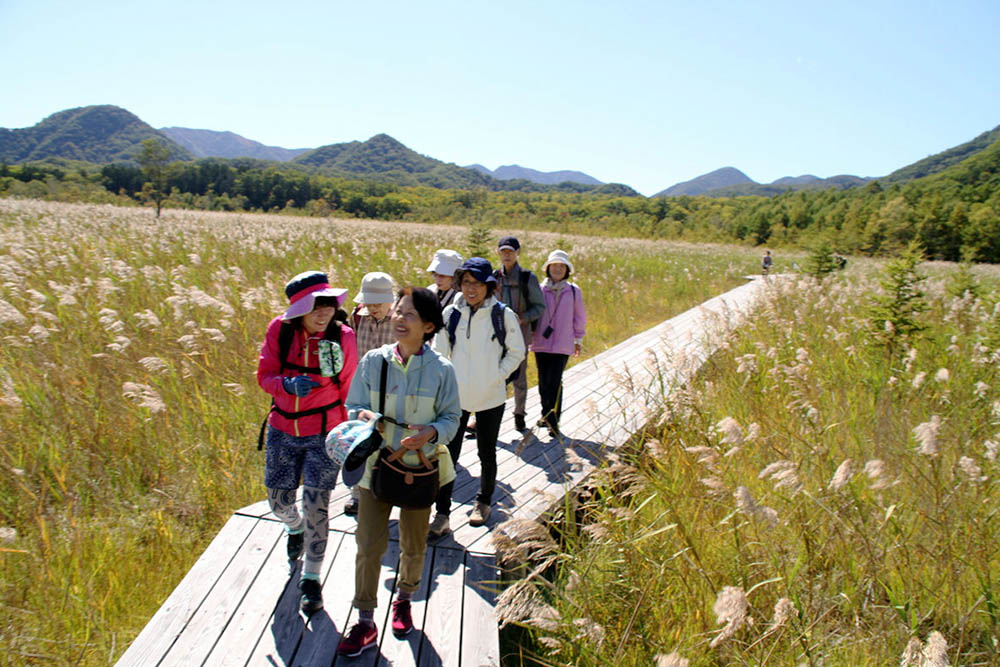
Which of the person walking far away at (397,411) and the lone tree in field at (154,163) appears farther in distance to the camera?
the lone tree in field at (154,163)

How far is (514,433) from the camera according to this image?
502 centimetres

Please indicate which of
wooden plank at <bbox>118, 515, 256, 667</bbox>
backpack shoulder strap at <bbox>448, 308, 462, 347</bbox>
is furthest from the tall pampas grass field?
backpack shoulder strap at <bbox>448, 308, 462, 347</bbox>

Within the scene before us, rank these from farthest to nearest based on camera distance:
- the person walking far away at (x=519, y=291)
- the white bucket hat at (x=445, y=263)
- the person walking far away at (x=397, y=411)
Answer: the person walking far away at (x=519, y=291)
the white bucket hat at (x=445, y=263)
the person walking far away at (x=397, y=411)

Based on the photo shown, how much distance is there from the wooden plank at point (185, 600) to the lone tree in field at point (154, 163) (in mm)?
18841

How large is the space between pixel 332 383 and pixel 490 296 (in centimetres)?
128

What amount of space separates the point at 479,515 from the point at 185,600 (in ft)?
5.76

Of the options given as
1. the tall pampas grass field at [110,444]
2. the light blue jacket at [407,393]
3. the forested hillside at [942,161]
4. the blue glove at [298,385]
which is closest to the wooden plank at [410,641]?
the light blue jacket at [407,393]

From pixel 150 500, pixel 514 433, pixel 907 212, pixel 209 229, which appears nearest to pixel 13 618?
pixel 150 500

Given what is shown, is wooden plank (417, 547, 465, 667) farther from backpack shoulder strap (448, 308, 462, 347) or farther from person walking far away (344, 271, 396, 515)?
backpack shoulder strap (448, 308, 462, 347)

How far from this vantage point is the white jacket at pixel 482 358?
11.2ft

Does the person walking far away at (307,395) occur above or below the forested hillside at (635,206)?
below

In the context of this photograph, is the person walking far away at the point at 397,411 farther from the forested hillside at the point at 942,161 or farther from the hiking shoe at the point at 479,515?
the forested hillside at the point at 942,161

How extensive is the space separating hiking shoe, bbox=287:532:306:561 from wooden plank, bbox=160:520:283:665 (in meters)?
0.18

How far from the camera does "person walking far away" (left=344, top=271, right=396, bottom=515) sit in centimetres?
349
